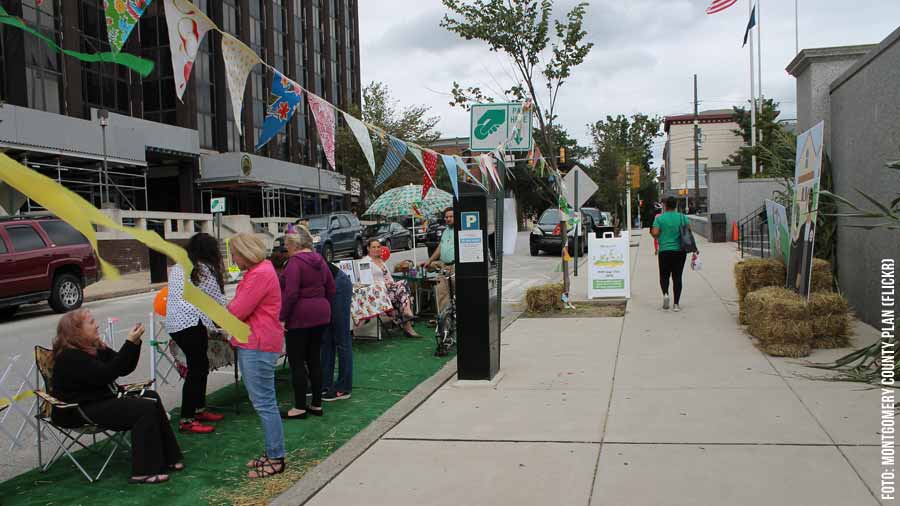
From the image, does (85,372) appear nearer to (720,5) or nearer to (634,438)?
(634,438)

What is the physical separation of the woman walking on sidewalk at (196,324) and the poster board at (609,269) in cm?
851

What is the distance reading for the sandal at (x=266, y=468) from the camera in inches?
186

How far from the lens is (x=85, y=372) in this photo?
15.0 feet

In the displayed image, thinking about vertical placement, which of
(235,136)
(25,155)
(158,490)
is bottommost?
(158,490)

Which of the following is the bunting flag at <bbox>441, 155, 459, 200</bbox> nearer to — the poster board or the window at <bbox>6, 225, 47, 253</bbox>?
the poster board

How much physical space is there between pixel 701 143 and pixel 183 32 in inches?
3235

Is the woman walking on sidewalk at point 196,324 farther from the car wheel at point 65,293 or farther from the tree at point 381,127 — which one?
the tree at point 381,127

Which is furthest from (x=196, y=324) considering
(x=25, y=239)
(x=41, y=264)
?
(x=25, y=239)

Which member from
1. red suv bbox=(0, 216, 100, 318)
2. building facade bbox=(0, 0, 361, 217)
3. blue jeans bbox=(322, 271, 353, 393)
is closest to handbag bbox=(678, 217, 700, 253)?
blue jeans bbox=(322, 271, 353, 393)

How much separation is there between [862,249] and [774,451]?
18.5ft

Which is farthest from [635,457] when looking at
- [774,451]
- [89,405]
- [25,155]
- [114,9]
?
[25,155]

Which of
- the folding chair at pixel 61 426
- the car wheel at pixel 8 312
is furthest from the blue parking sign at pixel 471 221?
the car wheel at pixel 8 312

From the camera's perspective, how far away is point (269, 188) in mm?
40125

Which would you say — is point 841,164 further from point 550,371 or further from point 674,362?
point 550,371
